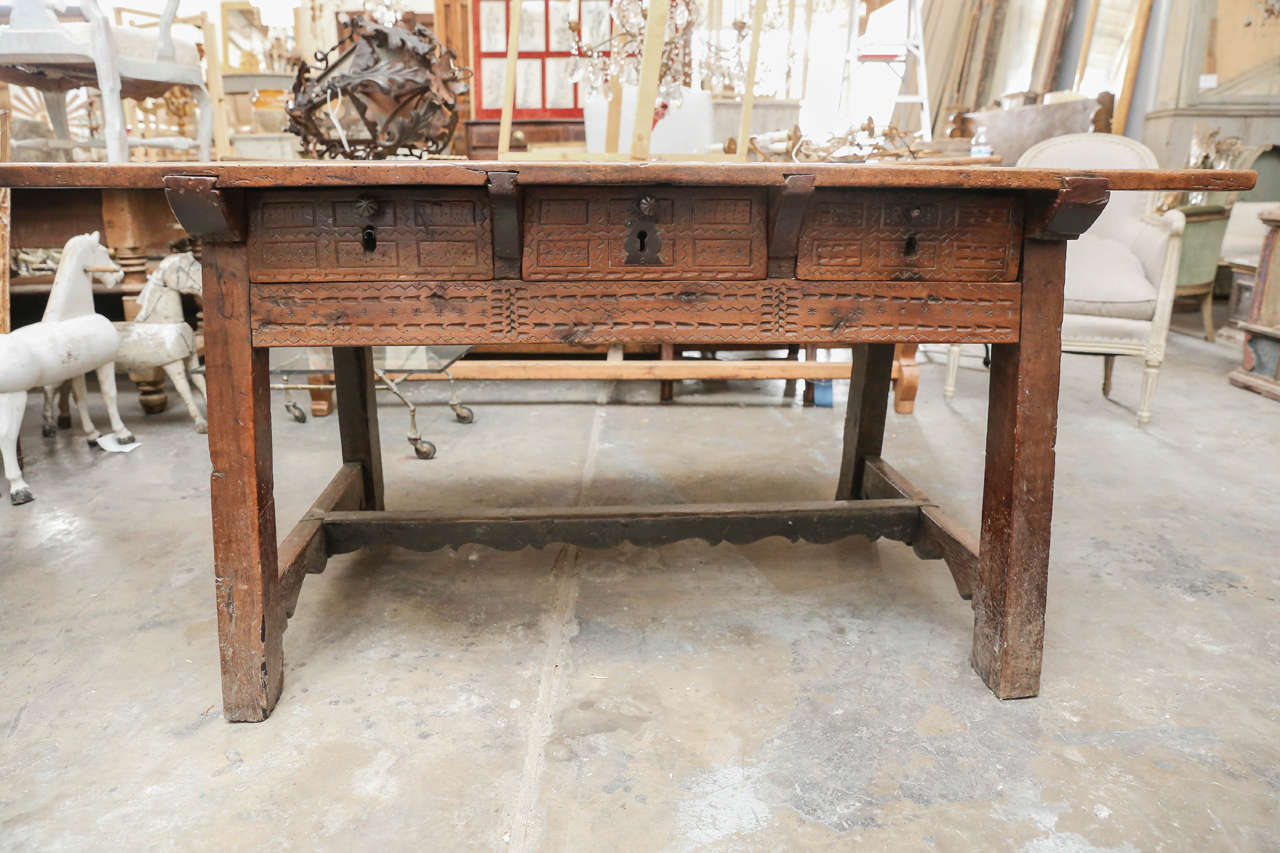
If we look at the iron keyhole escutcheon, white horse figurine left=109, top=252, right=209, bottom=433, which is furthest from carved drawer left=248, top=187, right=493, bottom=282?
white horse figurine left=109, top=252, right=209, bottom=433

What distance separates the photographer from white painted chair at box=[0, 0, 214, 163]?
370cm

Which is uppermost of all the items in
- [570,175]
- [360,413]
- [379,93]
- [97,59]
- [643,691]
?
[97,59]

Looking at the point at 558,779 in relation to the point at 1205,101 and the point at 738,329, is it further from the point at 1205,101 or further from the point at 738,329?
the point at 1205,101

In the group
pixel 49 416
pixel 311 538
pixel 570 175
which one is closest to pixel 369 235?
pixel 570 175

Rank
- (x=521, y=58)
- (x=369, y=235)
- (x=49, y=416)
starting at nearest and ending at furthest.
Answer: (x=369, y=235) → (x=49, y=416) → (x=521, y=58)

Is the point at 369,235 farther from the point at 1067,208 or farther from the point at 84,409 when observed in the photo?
the point at 84,409

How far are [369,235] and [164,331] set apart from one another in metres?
2.56

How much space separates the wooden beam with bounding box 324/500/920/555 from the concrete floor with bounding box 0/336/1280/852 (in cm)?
17

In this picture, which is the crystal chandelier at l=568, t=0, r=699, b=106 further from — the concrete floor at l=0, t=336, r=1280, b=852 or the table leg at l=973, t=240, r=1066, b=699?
the concrete floor at l=0, t=336, r=1280, b=852

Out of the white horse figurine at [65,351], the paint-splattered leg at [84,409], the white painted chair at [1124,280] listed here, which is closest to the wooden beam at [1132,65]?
the white painted chair at [1124,280]

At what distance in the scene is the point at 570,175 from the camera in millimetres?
1404

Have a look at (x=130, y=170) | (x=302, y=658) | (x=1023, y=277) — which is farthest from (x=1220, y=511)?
(x=130, y=170)

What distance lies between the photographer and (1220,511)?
9.18 ft

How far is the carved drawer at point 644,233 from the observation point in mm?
1543
